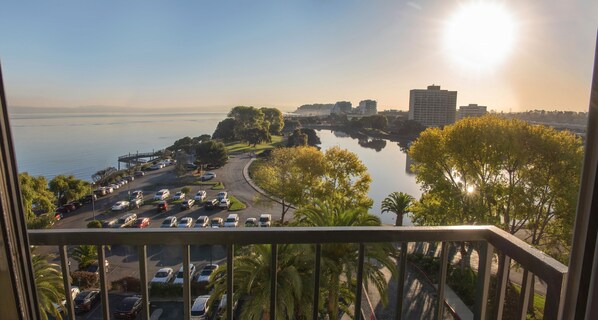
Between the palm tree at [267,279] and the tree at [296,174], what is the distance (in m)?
10.1

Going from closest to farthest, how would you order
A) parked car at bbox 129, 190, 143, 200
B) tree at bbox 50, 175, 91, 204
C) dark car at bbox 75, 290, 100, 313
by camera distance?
dark car at bbox 75, 290, 100, 313 < tree at bbox 50, 175, 91, 204 < parked car at bbox 129, 190, 143, 200

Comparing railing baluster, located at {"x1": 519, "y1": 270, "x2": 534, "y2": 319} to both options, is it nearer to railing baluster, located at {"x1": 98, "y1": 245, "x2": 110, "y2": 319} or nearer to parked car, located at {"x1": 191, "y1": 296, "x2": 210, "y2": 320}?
railing baluster, located at {"x1": 98, "y1": 245, "x2": 110, "y2": 319}

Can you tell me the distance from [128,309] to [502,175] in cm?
1181

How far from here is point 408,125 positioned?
119 ft

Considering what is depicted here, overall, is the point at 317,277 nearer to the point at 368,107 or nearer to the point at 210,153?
the point at 210,153

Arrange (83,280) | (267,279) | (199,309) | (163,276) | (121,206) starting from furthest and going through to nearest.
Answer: (121,206)
(163,276)
(83,280)
(199,309)
(267,279)

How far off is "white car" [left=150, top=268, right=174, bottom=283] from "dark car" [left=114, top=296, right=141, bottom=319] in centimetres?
132

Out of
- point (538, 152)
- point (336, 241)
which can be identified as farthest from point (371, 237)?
point (538, 152)

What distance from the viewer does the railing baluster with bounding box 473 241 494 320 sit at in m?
1.35

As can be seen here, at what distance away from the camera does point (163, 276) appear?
991 centimetres

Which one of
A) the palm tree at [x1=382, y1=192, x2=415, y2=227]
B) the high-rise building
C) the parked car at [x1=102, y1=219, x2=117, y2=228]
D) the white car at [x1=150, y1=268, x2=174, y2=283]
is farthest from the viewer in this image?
the high-rise building

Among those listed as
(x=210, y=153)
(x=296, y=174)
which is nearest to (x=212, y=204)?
(x=296, y=174)

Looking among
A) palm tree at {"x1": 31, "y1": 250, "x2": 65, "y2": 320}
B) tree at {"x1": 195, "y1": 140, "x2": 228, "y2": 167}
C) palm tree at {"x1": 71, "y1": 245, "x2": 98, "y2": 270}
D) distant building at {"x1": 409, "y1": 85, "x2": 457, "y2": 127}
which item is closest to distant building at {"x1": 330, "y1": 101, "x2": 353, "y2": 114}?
distant building at {"x1": 409, "y1": 85, "x2": 457, "y2": 127}

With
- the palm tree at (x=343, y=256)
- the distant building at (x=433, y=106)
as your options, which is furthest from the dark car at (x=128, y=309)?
the distant building at (x=433, y=106)
